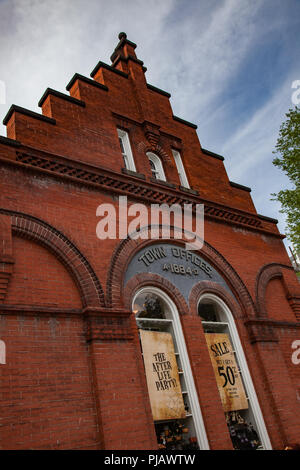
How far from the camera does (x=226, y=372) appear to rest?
869 cm

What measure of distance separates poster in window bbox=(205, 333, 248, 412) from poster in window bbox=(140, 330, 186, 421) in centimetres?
123

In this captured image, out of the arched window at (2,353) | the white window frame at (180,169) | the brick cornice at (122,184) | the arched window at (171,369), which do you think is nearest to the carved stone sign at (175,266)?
the arched window at (171,369)

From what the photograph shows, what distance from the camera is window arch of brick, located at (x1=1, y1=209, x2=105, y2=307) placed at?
6.95 meters

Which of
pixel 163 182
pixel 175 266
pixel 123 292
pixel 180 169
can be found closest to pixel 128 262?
pixel 123 292

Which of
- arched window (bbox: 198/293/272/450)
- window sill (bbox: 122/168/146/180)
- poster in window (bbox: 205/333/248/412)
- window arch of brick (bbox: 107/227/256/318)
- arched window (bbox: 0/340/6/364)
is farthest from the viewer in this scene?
window sill (bbox: 122/168/146/180)

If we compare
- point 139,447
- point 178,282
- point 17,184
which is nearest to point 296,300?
point 178,282

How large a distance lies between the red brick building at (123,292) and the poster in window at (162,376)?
0.15m

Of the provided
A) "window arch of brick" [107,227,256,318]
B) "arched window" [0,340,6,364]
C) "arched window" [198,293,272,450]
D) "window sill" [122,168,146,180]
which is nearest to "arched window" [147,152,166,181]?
"window sill" [122,168,146,180]

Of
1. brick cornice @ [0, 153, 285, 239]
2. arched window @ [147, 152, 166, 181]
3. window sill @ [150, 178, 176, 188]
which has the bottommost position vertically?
brick cornice @ [0, 153, 285, 239]

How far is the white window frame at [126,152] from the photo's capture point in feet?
33.7

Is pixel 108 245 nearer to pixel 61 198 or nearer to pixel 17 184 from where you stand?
pixel 61 198

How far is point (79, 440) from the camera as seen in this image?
5816mm

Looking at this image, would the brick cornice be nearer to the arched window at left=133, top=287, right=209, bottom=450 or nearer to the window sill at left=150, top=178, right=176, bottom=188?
the window sill at left=150, top=178, right=176, bottom=188

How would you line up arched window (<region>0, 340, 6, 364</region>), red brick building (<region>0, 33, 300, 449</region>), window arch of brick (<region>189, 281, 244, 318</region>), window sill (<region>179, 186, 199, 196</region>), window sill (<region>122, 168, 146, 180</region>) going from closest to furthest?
arched window (<region>0, 340, 6, 364</region>) → red brick building (<region>0, 33, 300, 449</region>) → window arch of brick (<region>189, 281, 244, 318</region>) → window sill (<region>122, 168, 146, 180</region>) → window sill (<region>179, 186, 199, 196</region>)
